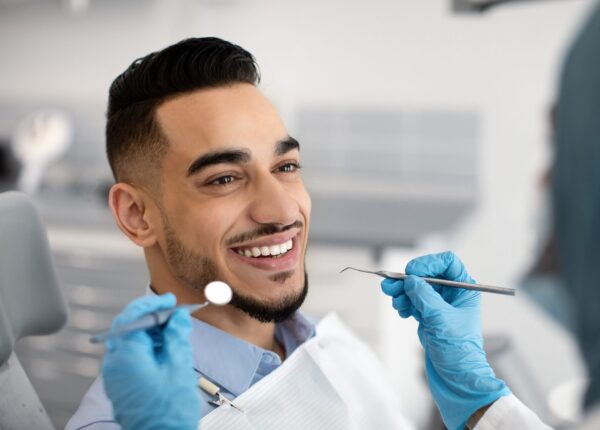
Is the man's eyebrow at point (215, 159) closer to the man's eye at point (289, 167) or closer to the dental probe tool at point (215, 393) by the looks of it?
the man's eye at point (289, 167)

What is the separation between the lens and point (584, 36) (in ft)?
1.94

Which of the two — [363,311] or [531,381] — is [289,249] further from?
[363,311]

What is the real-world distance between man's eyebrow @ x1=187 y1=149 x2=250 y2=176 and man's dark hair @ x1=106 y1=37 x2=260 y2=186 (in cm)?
8

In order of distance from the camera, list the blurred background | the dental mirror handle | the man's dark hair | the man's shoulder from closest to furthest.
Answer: the dental mirror handle, the man's shoulder, the man's dark hair, the blurred background

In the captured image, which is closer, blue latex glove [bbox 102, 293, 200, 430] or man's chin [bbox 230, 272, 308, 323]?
blue latex glove [bbox 102, 293, 200, 430]

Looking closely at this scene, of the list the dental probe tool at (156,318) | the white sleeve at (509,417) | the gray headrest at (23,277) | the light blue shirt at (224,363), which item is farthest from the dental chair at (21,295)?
the white sleeve at (509,417)

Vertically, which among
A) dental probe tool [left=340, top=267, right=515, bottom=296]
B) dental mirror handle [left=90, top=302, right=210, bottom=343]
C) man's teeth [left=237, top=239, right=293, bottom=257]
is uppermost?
dental mirror handle [left=90, top=302, right=210, bottom=343]

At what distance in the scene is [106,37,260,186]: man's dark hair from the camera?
130 centimetres

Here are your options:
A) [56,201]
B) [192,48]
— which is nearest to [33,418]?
[192,48]

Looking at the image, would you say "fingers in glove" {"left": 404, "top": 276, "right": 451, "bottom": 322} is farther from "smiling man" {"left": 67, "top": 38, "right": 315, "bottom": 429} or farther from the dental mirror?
the dental mirror

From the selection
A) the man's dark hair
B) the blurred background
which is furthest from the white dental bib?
the blurred background

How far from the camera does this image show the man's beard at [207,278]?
1256 millimetres

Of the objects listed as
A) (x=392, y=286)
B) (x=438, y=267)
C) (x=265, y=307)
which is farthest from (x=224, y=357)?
(x=438, y=267)

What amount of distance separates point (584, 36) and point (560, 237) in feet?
0.64
